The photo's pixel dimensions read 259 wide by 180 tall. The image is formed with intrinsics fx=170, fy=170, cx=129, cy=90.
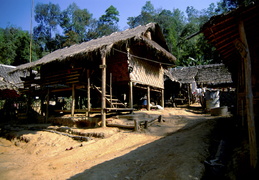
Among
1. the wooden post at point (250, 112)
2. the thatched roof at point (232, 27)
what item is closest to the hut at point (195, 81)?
the thatched roof at point (232, 27)

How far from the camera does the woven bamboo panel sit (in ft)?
35.5

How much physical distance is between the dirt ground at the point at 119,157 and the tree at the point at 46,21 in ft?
133

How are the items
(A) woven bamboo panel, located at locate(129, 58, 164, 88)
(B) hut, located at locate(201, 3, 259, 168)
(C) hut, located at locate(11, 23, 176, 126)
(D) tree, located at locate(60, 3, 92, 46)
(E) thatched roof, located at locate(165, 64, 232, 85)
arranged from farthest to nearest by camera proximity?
1. (D) tree, located at locate(60, 3, 92, 46)
2. (E) thatched roof, located at locate(165, 64, 232, 85)
3. (A) woven bamboo panel, located at locate(129, 58, 164, 88)
4. (C) hut, located at locate(11, 23, 176, 126)
5. (B) hut, located at locate(201, 3, 259, 168)

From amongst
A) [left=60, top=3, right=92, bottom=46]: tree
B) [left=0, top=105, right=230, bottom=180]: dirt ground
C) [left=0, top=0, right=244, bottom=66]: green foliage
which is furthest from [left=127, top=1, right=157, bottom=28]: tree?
[left=0, top=105, right=230, bottom=180]: dirt ground

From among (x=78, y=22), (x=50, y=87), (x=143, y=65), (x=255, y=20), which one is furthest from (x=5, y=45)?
(x=255, y=20)

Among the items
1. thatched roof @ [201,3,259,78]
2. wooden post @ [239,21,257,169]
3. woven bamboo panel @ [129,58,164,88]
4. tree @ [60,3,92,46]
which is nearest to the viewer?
wooden post @ [239,21,257,169]

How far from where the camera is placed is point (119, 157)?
4824mm

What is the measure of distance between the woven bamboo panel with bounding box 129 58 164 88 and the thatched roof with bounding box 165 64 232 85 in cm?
609

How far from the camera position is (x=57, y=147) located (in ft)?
24.2

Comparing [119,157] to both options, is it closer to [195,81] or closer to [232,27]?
[232,27]

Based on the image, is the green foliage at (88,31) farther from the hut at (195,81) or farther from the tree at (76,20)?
the hut at (195,81)

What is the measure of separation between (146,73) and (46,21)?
1807 inches

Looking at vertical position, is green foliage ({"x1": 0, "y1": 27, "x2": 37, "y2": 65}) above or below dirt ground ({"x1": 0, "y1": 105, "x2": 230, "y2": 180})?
above

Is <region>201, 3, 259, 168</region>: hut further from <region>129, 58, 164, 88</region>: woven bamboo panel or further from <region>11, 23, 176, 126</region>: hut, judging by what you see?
<region>129, 58, 164, 88</region>: woven bamboo panel
